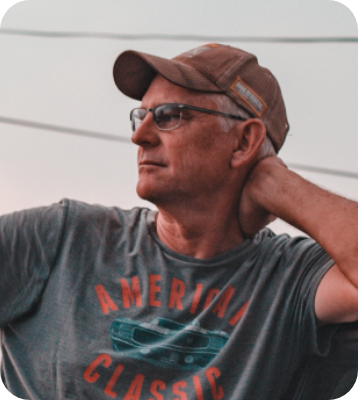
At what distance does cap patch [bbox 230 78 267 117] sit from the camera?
148 centimetres

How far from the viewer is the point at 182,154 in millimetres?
1402

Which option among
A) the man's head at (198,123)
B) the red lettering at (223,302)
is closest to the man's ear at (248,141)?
the man's head at (198,123)

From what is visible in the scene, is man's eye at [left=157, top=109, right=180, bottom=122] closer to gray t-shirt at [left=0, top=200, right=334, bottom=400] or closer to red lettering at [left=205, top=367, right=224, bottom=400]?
gray t-shirt at [left=0, top=200, right=334, bottom=400]

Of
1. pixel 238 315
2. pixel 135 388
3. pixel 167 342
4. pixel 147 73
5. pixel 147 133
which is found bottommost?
pixel 135 388

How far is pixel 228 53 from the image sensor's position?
1.53 meters

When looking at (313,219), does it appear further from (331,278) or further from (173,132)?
(173,132)

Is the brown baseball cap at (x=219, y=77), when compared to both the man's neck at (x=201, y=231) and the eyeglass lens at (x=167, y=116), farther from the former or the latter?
the man's neck at (x=201, y=231)

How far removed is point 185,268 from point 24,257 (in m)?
0.46

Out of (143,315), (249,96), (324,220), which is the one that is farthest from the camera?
(249,96)

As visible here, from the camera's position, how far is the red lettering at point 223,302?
1398 mm

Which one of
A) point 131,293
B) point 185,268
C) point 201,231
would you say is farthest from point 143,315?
point 201,231

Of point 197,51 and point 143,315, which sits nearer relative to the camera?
point 143,315

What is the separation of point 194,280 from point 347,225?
1.53 ft

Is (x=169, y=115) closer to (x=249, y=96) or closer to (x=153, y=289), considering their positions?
(x=249, y=96)
